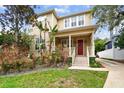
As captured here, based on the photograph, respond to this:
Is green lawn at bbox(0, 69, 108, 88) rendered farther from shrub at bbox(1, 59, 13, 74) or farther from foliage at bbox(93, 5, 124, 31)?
foliage at bbox(93, 5, 124, 31)

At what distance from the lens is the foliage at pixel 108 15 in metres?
14.9

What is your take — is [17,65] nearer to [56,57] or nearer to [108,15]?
[56,57]

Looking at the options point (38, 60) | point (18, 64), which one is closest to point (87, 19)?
point (38, 60)

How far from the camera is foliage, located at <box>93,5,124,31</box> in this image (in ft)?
49.0

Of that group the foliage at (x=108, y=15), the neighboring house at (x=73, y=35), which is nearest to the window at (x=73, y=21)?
the neighboring house at (x=73, y=35)

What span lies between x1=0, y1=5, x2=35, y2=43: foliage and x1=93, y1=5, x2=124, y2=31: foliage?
18.6ft

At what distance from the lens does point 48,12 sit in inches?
757

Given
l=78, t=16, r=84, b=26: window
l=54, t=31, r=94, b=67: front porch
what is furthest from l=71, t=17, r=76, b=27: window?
l=54, t=31, r=94, b=67: front porch
